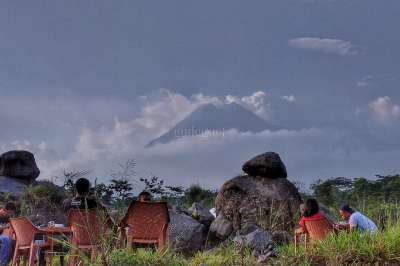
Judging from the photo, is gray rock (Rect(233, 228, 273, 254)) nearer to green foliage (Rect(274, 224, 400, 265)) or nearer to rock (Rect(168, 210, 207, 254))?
rock (Rect(168, 210, 207, 254))

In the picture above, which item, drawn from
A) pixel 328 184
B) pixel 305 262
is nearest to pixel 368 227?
pixel 305 262

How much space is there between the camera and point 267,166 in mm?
16828

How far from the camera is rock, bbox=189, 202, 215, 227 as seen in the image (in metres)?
16.0

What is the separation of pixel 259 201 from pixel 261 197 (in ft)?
0.35

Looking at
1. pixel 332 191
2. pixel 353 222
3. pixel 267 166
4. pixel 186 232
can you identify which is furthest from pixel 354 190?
pixel 353 222

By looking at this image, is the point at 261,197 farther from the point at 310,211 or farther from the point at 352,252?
the point at 352,252

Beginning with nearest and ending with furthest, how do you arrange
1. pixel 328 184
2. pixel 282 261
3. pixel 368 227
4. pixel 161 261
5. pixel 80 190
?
pixel 161 261, pixel 282 261, pixel 80 190, pixel 368 227, pixel 328 184

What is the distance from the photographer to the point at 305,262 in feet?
Result: 29.0

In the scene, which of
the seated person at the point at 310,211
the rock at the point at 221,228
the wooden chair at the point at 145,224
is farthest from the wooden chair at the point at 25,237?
the rock at the point at 221,228

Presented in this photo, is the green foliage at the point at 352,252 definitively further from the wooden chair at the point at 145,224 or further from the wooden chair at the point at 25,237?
the wooden chair at the point at 25,237

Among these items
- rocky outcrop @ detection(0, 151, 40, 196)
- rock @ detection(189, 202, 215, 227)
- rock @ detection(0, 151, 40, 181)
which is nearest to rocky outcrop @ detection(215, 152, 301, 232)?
rock @ detection(189, 202, 215, 227)

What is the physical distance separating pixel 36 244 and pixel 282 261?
10.9ft

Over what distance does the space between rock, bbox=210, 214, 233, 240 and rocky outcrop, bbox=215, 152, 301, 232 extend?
237 millimetres

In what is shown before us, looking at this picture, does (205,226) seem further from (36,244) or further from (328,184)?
(328,184)
